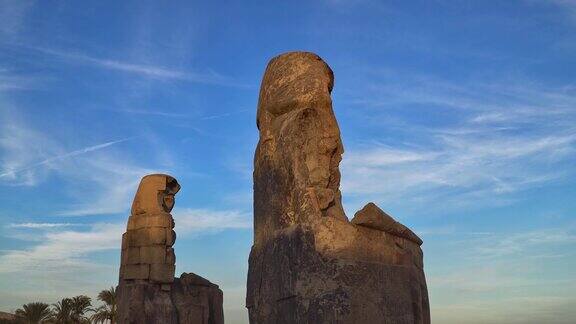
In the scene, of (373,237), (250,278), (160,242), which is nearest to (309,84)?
(373,237)

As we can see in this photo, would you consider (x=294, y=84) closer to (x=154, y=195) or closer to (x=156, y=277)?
(x=156, y=277)

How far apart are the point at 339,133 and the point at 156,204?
11.2m

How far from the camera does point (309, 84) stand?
17.9ft

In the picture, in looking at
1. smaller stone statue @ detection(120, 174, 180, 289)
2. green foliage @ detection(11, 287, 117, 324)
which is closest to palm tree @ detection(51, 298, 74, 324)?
green foliage @ detection(11, 287, 117, 324)

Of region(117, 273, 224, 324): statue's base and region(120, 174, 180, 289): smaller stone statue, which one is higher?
region(120, 174, 180, 289): smaller stone statue

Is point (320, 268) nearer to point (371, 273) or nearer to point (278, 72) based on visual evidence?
point (371, 273)

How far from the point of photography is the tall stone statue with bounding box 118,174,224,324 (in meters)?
14.6

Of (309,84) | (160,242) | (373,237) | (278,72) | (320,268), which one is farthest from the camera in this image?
(160,242)

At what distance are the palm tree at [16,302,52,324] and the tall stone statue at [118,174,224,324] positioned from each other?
Answer: 23553 millimetres

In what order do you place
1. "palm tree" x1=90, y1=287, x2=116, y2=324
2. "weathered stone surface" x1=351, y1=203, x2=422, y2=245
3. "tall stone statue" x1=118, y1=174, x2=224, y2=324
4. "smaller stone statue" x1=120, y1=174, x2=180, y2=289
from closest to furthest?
1. "weathered stone surface" x1=351, y1=203, x2=422, y2=245
2. "tall stone statue" x1=118, y1=174, x2=224, y2=324
3. "smaller stone statue" x1=120, y1=174, x2=180, y2=289
4. "palm tree" x1=90, y1=287, x2=116, y2=324

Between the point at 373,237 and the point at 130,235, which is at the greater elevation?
the point at 130,235

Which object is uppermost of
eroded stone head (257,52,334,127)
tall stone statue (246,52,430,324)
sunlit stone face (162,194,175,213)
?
sunlit stone face (162,194,175,213)

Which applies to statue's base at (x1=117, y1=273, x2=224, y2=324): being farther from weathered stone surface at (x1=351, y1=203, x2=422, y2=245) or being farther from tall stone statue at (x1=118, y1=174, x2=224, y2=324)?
weathered stone surface at (x1=351, y1=203, x2=422, y2=245)

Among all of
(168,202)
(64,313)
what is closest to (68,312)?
(64,313)
